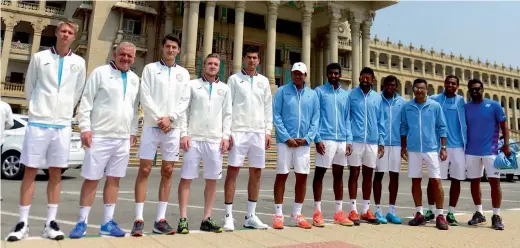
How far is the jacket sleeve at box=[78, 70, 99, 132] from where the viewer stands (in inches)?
159

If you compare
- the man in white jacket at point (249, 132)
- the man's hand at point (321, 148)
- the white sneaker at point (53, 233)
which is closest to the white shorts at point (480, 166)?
the man's hand at point (321, 148)

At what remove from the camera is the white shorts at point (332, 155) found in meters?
5.38

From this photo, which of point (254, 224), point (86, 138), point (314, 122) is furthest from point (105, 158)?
point (314, 122)

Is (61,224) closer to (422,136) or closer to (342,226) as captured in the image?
(342,226)

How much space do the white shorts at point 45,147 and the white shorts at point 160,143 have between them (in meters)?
0.84

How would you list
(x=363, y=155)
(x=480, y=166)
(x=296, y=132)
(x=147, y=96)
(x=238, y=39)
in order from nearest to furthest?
1. (x=147, y=96)
2. (x=296, y=132)
3. (x=363, y=155)
4. (x=480, y=166)
5. (x=238, y=39)

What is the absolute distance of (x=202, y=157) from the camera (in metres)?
4.74

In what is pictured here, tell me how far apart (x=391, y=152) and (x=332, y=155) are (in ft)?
3.96

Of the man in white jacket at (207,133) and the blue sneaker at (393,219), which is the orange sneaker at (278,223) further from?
the blue sneaker at (393,219)

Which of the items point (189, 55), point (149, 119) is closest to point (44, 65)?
point (149, 119)

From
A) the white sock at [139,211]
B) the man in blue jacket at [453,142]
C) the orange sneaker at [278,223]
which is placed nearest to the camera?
the white sock at [139,211]

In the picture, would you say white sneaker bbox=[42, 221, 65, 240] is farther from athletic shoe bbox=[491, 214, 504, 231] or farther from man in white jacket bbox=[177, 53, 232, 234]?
athletic shoe bbox=[491, 214, 504, 231]

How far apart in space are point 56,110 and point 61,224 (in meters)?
2.02

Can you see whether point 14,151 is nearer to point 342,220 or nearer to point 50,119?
point 50,119
